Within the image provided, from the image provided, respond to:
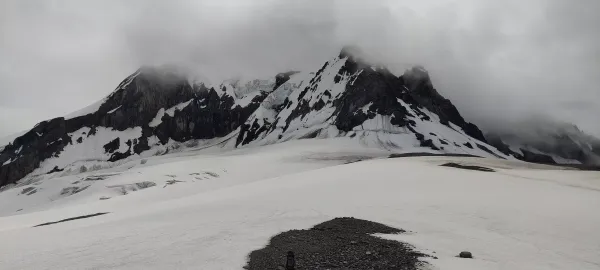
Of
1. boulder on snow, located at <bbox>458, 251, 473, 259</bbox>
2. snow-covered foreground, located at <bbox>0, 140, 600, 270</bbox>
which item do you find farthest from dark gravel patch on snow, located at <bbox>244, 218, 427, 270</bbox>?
boulder on snow, located at <bbox>458, 251, 473, 259</bbox>

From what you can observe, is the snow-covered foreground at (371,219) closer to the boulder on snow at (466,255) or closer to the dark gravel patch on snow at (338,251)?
the boulder on snow at (466,255)

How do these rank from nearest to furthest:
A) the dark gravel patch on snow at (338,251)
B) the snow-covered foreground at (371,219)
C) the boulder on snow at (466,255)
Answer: the dark gravel patch on snow at (338,251) < the boulder on snow at (466,255) < the snow-covered foreground at (371,219)

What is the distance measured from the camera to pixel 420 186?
40156mm

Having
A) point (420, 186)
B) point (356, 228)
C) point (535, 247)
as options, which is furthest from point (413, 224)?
point (420, 186)

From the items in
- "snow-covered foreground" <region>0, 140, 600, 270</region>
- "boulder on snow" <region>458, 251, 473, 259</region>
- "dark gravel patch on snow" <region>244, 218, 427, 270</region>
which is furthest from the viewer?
"snow-covered foreground" <region>0, 140, 600, 270</region>

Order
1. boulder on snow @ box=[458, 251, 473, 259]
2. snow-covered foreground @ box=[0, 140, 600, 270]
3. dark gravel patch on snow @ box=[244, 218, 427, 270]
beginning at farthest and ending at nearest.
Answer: snow-covered foreground @ box=[0, 140, 600, 270] → boulder on snow @ box=[458, 251, 473, 259] → dark gravel patch on snow @ box=[244, 218, 427, 270]

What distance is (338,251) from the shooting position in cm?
Answer: 1814

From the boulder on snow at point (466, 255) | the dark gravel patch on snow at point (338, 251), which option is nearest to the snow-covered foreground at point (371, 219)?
the boulder on snow at point (466, 255)

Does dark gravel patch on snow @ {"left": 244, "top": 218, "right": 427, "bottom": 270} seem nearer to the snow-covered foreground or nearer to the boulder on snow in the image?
the snow-covered foreground

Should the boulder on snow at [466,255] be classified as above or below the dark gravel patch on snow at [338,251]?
above

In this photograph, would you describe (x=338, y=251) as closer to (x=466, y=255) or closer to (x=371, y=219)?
(x=466, y=255)

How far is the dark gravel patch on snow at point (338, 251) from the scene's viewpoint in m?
16.1

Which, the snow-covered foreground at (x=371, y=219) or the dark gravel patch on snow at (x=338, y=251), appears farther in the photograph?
the snow-covered foreground at (x=371, y=219)

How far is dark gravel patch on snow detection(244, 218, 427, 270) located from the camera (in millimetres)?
16078
